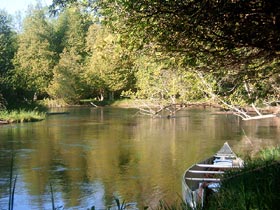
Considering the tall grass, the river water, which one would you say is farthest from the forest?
the river water

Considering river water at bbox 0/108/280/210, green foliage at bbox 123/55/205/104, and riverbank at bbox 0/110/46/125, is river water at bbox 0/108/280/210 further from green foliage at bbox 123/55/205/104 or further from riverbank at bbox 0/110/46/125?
riverbank at bbox 0/110/46/125

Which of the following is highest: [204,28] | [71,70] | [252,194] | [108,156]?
[71,70]

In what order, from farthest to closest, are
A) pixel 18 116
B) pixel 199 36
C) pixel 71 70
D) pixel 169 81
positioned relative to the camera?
pixel 71 70 < pixel 18 116 < pixel 169 81 < pixel 199 36

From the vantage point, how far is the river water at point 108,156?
11.9 meters

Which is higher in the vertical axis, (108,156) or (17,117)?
(17,117)

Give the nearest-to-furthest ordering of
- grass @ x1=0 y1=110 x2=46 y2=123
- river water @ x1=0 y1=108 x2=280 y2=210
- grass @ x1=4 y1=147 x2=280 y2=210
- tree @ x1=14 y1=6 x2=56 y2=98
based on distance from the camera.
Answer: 1. grass @ x1=4 y1=147 x2=280 y2=210
2. river water @ x1=0 y1=108 x2=280 y2=210
3. grass @ x1=0 y1=110 x2=46 y2=123
4. tree @ x1=14 y1=6 x2=56 y2=98

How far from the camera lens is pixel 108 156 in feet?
57.6

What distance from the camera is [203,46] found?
19.3ft

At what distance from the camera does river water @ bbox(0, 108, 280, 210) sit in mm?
11867

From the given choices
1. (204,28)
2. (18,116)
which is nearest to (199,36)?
(204,28)

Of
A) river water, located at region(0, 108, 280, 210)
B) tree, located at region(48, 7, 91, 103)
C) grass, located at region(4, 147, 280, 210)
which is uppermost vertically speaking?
tree, located at region(48, 7, 91, 103)

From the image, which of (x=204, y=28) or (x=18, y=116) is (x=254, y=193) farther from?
(x=18, y=116)

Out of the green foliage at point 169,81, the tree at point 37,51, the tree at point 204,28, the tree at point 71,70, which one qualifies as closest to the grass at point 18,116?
the green foliage at point 169,81

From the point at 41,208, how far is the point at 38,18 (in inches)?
1998
